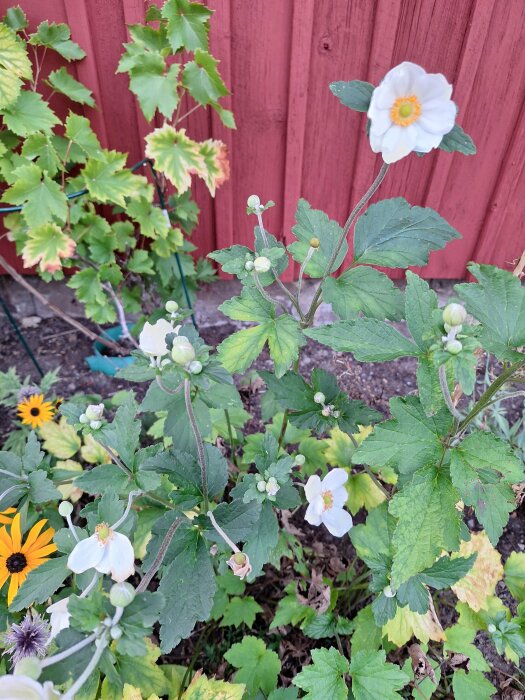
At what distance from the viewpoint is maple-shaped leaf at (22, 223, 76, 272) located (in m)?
1.92

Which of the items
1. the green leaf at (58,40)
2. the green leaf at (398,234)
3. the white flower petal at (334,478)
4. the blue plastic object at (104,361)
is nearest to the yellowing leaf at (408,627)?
the white flower petal at (334,478)

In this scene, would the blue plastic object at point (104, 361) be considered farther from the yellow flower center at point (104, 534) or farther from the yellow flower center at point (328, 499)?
the yellow flower center at point (104, 534)

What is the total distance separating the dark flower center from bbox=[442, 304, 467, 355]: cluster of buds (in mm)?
1073

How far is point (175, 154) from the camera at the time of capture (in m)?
1.89

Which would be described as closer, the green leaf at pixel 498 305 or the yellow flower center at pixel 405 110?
the yellow flower center at pixel 405 110

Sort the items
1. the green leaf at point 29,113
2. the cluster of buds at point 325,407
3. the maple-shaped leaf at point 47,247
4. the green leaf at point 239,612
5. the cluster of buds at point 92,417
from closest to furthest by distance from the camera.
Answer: the cluster of buds at point 92,417 → the cluster of buds at point 325,407 → the green leaf at point 239,612 → the green leaf at point 29,113 → the maple-shaped leaf at point 47,247

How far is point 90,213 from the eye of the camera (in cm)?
213

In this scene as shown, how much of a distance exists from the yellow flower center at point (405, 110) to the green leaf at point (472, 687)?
134 cm

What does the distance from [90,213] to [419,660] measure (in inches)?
77.5

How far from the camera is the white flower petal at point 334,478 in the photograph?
1146mm

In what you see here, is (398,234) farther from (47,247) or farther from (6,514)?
(47,247)

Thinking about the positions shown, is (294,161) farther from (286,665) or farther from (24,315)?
(286,665)

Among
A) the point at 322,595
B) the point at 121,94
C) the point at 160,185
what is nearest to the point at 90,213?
the point at 160,185

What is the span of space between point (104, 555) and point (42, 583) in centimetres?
28
